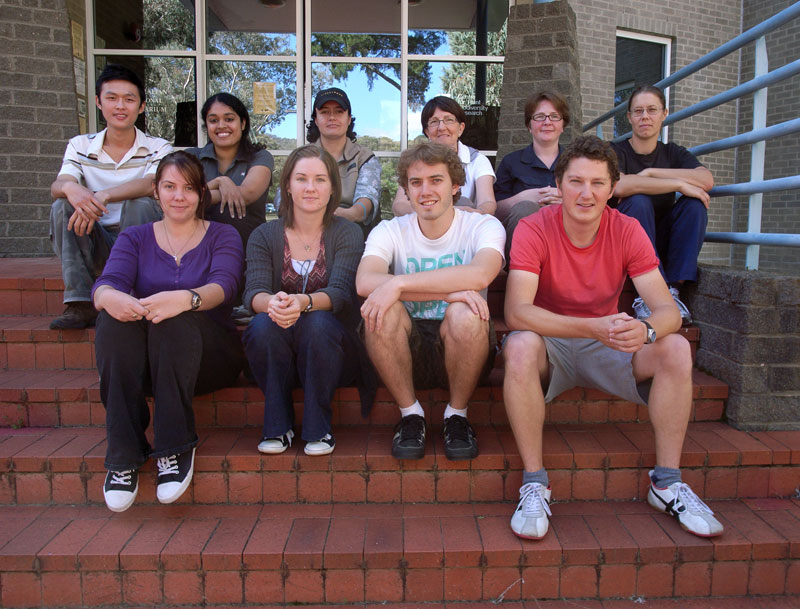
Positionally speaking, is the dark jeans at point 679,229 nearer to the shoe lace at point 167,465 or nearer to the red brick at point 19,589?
the shoe lace at point 167,465

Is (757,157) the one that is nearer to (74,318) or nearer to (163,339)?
(163,339)

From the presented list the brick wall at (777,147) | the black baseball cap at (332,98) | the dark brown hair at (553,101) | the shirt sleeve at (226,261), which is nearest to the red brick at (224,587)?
the shirt sleeve at (226,261)

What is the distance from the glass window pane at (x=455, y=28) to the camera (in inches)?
228

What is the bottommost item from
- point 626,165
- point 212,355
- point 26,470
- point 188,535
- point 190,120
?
point 188,535

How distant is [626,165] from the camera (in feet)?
10.8

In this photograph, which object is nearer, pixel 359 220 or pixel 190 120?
pixel 359 220

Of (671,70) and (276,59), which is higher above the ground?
(671,70)

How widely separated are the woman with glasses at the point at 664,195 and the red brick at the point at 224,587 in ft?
7.12

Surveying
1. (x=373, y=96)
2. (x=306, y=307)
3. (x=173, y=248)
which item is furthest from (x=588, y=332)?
(x=373, y=96)

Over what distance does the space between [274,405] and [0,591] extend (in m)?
1.11

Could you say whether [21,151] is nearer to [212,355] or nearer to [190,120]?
[190,120]

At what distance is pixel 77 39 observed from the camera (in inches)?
201

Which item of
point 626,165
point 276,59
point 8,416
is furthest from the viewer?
point 276,59

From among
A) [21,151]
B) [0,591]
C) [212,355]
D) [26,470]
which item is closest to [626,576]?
[212,355]
